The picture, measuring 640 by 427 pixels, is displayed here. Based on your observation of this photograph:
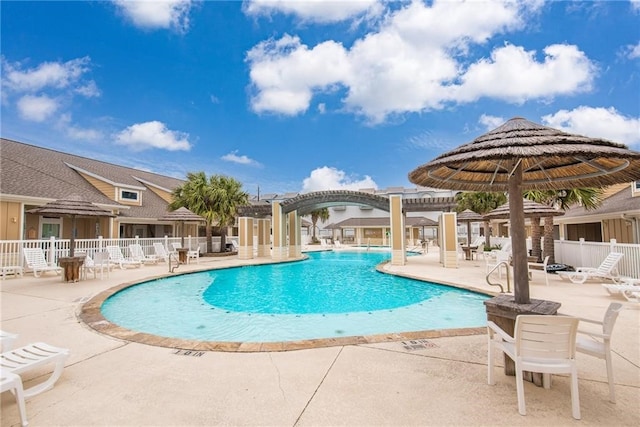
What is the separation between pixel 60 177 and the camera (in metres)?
17.2

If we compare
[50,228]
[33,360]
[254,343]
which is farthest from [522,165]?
[50,228]

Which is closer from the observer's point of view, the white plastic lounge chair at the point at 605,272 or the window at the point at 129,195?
the white plastic lounge chair at the point at 605,272

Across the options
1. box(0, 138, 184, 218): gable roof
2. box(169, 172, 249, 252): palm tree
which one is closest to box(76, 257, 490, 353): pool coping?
box(0, 138, 184, 218): gable roof

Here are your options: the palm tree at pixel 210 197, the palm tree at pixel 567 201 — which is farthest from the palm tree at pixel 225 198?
the palm tree at pixel 567 201

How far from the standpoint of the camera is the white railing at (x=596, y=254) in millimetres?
9336

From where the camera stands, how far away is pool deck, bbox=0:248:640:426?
2.58m

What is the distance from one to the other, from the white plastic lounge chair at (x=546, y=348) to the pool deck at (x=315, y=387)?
0.34 metres

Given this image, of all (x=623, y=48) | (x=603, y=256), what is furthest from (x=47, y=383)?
(x=623, y=48)

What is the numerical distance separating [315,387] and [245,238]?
59.2ft

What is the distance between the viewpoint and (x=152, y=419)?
256 centimetres

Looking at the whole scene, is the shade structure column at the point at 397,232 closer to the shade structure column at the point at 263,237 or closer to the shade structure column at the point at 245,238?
the shade structure column at the point at 245,238

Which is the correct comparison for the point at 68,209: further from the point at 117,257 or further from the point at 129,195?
the point at 129,195

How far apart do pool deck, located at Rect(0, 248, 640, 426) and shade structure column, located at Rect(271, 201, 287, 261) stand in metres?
15.0

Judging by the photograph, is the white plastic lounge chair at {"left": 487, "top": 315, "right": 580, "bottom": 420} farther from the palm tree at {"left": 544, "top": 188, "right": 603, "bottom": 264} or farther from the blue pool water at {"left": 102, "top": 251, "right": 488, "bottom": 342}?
the palm tree at {"left": 544, "top": 188, "right": 603, "bottom": 264}
